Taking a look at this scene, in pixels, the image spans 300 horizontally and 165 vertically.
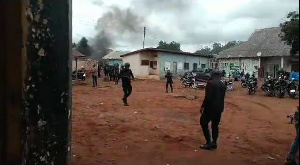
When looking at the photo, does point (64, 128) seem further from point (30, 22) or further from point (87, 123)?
point (87, 123)

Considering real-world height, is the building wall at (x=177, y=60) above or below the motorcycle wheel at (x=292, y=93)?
above

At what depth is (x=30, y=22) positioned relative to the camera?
13.1 ft

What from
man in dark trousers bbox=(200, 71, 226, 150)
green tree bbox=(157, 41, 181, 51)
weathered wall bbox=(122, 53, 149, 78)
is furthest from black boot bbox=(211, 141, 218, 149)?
green tree bbox=(157, 41, 181, 51)

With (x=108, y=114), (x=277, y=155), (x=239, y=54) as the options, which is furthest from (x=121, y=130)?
(x=239, y=54)

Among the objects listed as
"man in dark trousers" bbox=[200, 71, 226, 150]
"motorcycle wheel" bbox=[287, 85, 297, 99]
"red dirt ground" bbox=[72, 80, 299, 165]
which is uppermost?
"man in dark trousers" bbox=[200, 71, 226, 150]

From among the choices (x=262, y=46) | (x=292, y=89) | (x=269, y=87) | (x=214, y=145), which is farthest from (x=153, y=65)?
(x=214, y=145)

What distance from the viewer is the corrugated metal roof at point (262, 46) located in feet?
106

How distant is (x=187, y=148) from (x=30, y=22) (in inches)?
141

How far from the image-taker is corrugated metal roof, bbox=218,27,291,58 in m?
32.3

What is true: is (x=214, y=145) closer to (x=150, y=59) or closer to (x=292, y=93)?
(x=292, y=93)

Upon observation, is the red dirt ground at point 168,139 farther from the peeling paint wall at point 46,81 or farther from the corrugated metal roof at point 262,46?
the corrugated metal roof at point 262,46

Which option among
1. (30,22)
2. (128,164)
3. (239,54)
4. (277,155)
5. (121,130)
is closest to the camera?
(30,22)

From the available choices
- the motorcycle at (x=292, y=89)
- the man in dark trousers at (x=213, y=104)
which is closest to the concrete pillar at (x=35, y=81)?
the man in dark trousers at (x=213, y=104)

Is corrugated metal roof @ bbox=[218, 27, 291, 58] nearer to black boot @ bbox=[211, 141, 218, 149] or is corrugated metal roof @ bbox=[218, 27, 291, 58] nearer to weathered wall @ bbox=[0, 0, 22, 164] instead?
black boot @ bbox=[211, 141, 218, 149]
